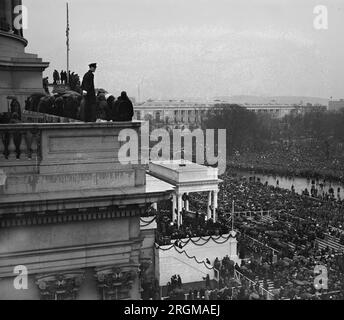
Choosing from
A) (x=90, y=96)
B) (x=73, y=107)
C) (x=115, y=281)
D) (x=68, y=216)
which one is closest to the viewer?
(x=68, y=216)

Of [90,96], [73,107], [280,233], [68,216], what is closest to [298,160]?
[280,233]

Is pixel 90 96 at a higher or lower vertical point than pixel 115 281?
higher

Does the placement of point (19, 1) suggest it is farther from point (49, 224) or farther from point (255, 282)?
point (255, 282)

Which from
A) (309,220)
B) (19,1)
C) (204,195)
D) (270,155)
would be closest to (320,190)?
(204,195)

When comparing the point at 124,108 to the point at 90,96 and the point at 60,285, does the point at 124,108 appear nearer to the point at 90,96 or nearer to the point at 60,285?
the point at 90,96

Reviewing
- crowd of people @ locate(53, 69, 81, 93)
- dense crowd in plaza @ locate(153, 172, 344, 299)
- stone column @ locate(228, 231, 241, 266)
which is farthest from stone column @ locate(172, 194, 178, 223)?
crowd of people @ locate(53, 69, 81, 93)

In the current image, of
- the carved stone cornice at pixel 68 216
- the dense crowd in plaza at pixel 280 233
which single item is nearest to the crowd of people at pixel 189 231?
the dense crowd in plaza at pixel 280 233

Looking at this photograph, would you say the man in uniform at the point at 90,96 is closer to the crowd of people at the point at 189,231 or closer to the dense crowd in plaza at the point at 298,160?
the crowd of people at the point at 189,231
